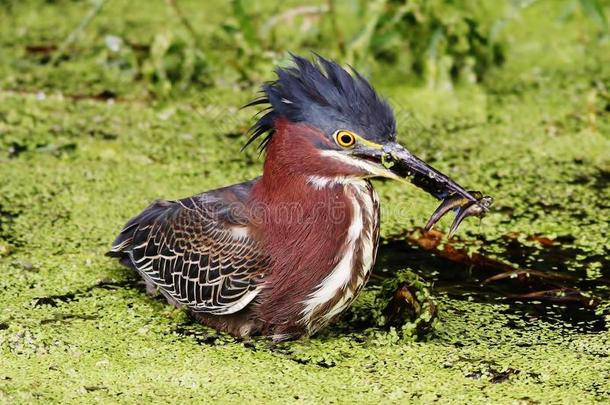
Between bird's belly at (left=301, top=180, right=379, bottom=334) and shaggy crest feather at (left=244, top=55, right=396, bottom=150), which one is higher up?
shaggy crest feather at (left=244, top=55, right=396, bottom=150)

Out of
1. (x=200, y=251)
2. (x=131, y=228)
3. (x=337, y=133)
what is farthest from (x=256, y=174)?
(x=337, y=133)

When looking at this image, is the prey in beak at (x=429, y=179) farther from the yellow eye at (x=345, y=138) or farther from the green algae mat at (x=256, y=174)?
the green algae mat at (x=256, y=174)

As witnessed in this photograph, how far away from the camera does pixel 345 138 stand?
4273 millimetres

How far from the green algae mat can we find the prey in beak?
40 centimetres

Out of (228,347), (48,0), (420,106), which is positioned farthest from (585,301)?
(48,0)

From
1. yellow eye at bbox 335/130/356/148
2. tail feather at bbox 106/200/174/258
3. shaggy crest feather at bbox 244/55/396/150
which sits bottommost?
tail feather at bbox 106/200/174/258

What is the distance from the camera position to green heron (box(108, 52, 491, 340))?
4.27 m

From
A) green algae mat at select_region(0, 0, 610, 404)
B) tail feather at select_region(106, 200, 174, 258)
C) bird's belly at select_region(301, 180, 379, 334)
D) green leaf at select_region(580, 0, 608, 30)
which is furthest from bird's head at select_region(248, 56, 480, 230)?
green leaf at select_region(580, 0, 608, 30)

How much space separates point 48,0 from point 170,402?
536 cm

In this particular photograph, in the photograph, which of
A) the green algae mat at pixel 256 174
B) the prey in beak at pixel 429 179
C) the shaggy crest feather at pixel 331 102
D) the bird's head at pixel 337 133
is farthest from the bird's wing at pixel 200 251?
the prey in beak at pixel 429 179

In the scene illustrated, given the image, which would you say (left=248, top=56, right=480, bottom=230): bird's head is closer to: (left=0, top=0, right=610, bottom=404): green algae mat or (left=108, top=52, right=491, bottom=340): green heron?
(left=108, top=52, right=491, bottom=340): green heron

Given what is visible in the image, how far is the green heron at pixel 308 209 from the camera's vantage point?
4266mm

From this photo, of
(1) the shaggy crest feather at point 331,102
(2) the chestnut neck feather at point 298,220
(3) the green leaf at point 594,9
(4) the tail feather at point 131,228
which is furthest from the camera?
(3) the green leaf at point 594,9

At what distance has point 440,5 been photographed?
22.9 ft
